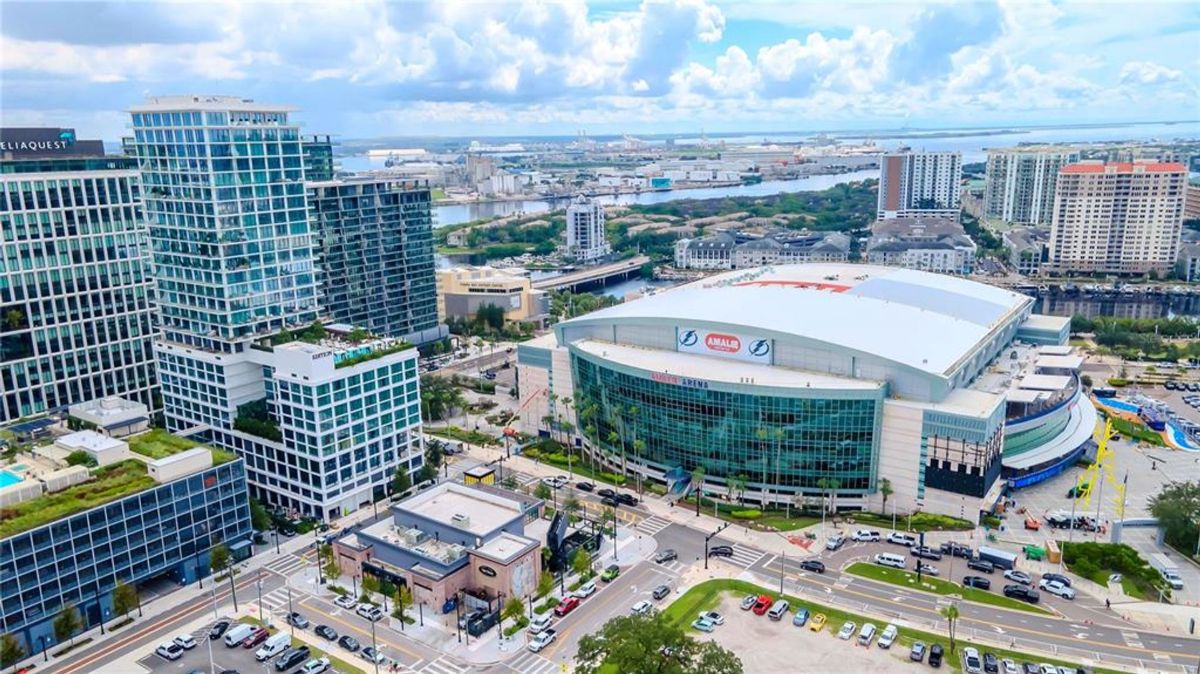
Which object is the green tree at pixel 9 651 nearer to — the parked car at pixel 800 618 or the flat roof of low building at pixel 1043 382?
the parked car at pixel 800 618

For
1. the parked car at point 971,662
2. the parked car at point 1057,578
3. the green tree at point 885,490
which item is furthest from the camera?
the green tree at point 885,490

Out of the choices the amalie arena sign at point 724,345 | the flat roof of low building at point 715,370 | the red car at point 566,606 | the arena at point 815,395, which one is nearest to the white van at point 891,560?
the arena at point 815,395

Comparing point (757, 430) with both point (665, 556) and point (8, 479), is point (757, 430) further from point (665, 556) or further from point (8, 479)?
point (8, 479)

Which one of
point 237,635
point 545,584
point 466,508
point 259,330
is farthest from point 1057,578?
point 259,330

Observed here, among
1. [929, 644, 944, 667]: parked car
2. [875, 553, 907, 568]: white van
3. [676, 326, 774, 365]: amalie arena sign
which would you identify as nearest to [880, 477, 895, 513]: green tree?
[875, 553, 907, 568]: white van

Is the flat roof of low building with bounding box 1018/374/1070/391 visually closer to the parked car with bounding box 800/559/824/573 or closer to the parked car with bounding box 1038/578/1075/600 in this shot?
the parked car with bounding box 1038/578/1075/600

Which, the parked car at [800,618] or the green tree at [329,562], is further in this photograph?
the green tree at [329,562]

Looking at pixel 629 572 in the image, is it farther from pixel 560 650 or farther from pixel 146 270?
pixel 146 270
